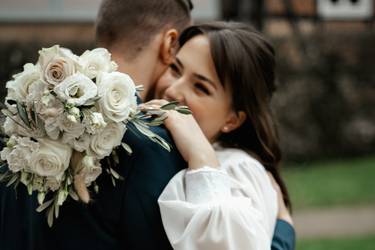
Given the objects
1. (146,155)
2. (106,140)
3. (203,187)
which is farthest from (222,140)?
(106,140)

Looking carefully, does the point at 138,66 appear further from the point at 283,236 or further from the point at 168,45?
the point at 283,236

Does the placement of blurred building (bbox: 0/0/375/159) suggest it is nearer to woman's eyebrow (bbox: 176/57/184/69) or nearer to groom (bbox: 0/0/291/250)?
woman's eyebrow (bbox: 176/57/184/69)

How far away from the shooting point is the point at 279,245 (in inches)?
108

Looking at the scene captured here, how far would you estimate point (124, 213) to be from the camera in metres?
2.23

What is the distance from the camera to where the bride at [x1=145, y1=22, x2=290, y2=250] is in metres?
2.27

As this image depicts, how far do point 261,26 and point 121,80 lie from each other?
13116 millimetres


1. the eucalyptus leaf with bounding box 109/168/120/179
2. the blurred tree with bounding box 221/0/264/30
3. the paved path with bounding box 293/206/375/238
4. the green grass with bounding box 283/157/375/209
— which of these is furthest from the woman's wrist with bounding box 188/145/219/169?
the blurred tree with bounding box 221/0/264/30

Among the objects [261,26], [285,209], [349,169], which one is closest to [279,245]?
[285,209]

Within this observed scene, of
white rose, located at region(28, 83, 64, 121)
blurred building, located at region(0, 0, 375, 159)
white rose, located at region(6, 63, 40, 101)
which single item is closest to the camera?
white rose, located at region(28, 83, 64, 121)

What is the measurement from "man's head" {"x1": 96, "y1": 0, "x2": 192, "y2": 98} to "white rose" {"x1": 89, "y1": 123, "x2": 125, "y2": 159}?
451 mm

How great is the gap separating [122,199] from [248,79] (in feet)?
2.95

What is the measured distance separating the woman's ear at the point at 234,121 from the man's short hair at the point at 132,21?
0.48 metres

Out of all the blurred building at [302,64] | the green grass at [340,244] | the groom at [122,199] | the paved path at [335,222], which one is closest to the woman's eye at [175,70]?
the groom at [122,199]

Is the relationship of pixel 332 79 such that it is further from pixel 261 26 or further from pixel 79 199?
pixel 79 199
